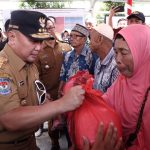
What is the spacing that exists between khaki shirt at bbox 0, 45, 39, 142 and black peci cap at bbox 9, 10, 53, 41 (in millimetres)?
191

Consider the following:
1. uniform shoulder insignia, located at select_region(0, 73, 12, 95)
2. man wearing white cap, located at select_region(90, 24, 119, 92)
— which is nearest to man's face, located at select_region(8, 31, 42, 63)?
uniform shoulder insignia, located at select_region(0, 73, 12, 95)

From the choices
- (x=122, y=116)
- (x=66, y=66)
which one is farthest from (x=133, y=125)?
(x=66, y=66)

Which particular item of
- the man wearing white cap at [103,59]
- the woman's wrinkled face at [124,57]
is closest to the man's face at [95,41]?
the man wearing white cap at [103,59]

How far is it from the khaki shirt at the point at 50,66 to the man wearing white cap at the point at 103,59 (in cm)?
115

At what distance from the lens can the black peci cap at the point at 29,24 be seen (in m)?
2.12

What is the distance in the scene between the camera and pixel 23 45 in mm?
2154

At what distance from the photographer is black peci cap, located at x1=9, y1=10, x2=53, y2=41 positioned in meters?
2.12

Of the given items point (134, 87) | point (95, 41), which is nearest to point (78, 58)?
point (95, 41)

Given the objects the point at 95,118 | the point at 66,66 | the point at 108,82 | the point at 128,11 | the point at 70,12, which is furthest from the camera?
the point at 70,12

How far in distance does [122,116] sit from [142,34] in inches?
23.7

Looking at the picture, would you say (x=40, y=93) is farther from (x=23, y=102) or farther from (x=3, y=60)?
(x=3, y=60)

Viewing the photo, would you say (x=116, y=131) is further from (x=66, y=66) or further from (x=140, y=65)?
(x=66, y=66)

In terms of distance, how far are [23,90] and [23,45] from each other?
32 cm

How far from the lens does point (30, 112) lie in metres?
1.92
